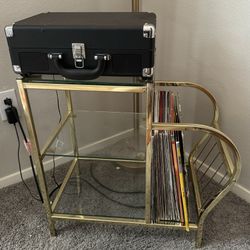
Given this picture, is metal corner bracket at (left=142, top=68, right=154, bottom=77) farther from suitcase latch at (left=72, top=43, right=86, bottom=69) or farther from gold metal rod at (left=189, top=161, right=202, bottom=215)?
gold metal rod at (left=189, top=161, right=202, bottom=215)

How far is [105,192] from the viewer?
46.6 inches

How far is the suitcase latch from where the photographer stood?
681 mm

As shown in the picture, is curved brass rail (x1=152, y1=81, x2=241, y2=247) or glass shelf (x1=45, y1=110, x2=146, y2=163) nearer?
curved brass rail (x1=152, y1=81, x2=241, y2=247)

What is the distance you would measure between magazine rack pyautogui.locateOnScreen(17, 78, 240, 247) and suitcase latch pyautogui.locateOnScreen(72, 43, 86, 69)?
60 millimetres

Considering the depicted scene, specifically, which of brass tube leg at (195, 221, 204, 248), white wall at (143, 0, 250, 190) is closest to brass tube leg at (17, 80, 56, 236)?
brass tube leg at (195, 221, 204, 248)

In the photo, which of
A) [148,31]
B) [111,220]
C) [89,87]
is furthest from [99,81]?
[111,220]

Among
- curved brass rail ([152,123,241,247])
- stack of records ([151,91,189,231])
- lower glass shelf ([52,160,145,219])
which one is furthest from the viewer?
lower glass shelf ([52,160,145,219])

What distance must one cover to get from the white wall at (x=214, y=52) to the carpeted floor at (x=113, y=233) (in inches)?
7.1

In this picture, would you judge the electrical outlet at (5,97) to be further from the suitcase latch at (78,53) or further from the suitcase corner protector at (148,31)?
the suitcase corner protector at (148,31)

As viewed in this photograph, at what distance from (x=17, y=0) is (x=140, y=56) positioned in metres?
0.59

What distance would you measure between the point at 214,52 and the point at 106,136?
533 mm

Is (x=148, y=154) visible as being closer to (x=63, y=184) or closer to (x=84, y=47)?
(x=84, y=47)

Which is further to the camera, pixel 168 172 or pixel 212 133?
pixel 168 172

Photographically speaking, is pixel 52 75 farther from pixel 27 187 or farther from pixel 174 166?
pixel 27 187
